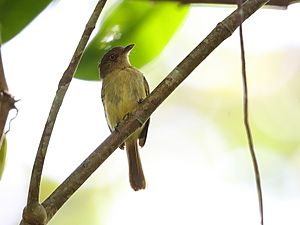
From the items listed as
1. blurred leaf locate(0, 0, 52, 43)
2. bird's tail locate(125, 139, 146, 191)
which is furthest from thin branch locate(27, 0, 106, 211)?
bird's tail locate(125, 139, 146, 191)

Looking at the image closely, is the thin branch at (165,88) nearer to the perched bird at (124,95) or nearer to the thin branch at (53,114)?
the thin branch at (53,114)

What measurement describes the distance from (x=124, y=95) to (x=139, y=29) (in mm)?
1224

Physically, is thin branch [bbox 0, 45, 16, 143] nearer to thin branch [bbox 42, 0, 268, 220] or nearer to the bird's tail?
thin branch [bbox 42, 0, 268, 220]

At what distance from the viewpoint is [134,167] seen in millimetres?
3621

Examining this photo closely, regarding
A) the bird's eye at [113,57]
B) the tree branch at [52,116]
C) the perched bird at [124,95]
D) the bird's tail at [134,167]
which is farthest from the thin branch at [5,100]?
the bird's eye at [113,57]

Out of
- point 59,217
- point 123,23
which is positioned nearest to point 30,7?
point 123,23

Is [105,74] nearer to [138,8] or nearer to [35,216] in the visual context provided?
[138,8]

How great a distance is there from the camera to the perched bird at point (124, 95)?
347 cm

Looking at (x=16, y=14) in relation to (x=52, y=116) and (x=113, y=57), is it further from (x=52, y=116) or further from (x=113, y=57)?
(x=113, y=57)

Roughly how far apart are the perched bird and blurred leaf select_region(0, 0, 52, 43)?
1.45 metres

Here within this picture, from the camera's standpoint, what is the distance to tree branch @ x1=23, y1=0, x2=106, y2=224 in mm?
1386

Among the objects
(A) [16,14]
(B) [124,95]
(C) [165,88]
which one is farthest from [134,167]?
(C) [165,88]

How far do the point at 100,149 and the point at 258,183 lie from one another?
1.16 feet

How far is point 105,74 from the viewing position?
371cm
